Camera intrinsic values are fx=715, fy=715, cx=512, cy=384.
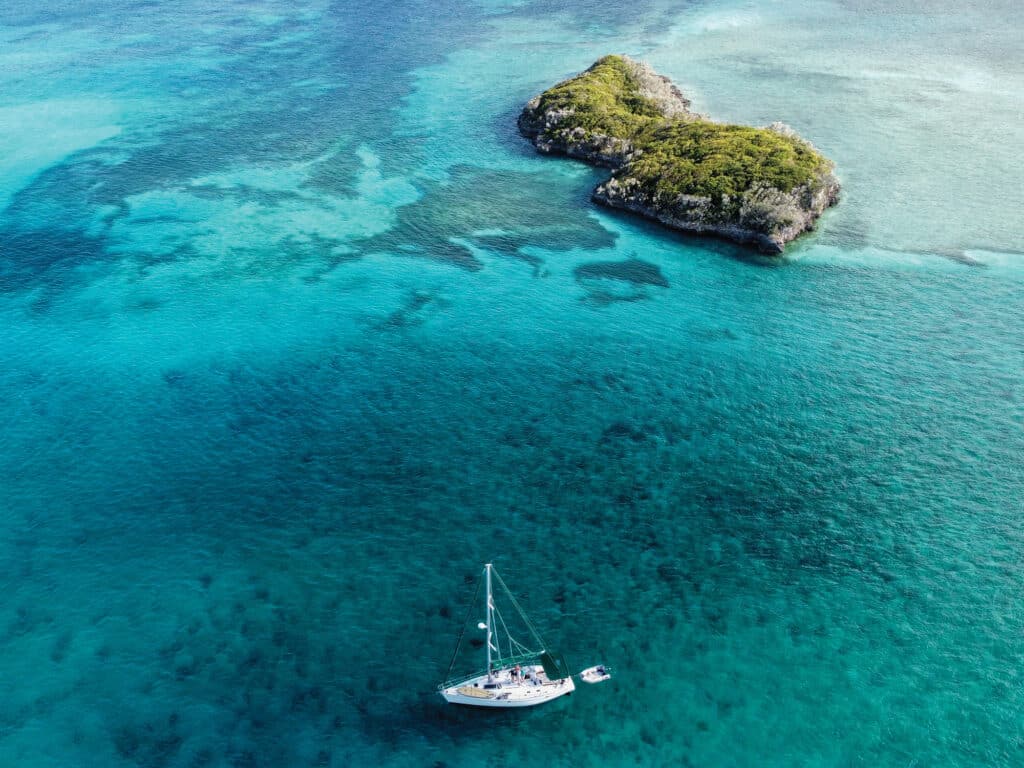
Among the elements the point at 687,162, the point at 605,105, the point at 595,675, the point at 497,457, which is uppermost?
the point at 605,105

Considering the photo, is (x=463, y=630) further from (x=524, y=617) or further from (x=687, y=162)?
(x=687, y=162)

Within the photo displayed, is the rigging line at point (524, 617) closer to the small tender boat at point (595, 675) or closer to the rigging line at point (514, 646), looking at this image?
the rigging line at point (514, 646)

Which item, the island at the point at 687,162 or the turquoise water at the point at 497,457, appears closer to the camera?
the turquoise water at the point at 497,457

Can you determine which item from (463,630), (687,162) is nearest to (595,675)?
(463,630)

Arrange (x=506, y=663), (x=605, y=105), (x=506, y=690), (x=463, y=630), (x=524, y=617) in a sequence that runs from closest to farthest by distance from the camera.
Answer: (x=506, y=690) < (x=506, y=663) < (x=463, y=630) < (x=524, y=617) < (x=605, y=105)

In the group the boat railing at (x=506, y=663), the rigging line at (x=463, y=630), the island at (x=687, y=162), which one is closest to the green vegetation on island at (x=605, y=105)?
the island at (x=687, y=162)

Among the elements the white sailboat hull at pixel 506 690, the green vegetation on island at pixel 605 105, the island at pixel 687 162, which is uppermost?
the green vegetation on island at pixel 605 105

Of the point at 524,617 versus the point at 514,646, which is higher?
the point at 524,617

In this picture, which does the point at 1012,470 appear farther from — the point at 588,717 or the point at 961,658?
the point at 588,717
